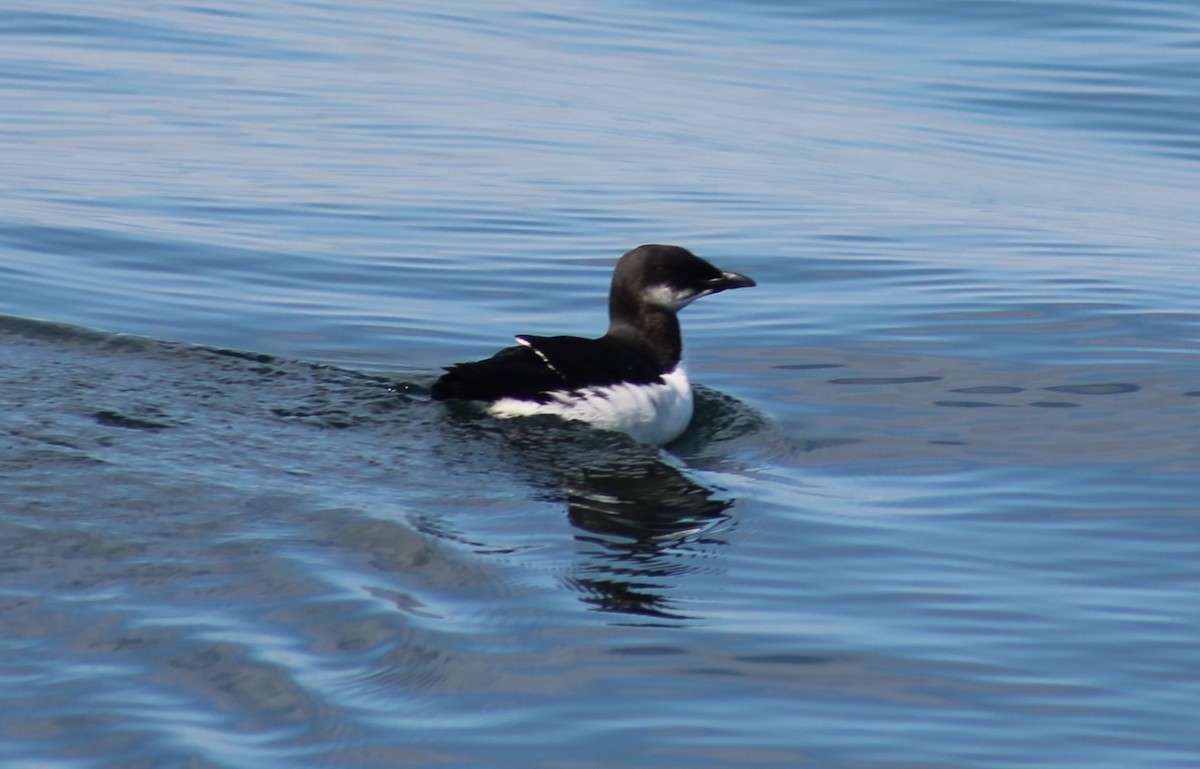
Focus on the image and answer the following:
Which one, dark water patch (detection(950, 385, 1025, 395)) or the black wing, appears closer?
the black wing

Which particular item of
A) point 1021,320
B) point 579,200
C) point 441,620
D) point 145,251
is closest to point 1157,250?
point 1021,320

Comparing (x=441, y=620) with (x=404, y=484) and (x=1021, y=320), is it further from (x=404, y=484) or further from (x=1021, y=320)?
(x=1021, y=320)

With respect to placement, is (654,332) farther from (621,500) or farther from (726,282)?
(621,500)

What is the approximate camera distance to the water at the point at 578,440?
539 cm

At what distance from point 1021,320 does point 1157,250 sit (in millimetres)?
2716

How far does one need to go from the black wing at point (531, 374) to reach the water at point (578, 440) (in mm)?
176

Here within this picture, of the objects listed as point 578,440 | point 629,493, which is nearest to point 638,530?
point 629,493

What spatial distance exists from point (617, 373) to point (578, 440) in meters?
0.40

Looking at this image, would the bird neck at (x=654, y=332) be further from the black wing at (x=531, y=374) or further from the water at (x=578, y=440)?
the black wing at (x=531, y=374)

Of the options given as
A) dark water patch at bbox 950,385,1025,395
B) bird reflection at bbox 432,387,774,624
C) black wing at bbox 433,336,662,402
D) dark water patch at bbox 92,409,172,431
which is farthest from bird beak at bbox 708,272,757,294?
dark water patch at bbox 92,409,172,431

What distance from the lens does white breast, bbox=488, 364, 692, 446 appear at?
8219mm

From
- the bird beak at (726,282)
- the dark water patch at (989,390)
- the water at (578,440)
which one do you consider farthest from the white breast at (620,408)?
the dark water patch at (989,390)

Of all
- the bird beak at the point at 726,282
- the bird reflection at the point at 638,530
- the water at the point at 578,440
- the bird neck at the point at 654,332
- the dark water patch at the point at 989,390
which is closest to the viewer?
the water at the point at 578,440

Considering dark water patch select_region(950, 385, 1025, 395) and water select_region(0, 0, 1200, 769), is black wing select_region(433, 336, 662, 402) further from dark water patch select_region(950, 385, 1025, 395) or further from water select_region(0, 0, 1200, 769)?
dark water patch select_region(950, 385, 1025, 395)
